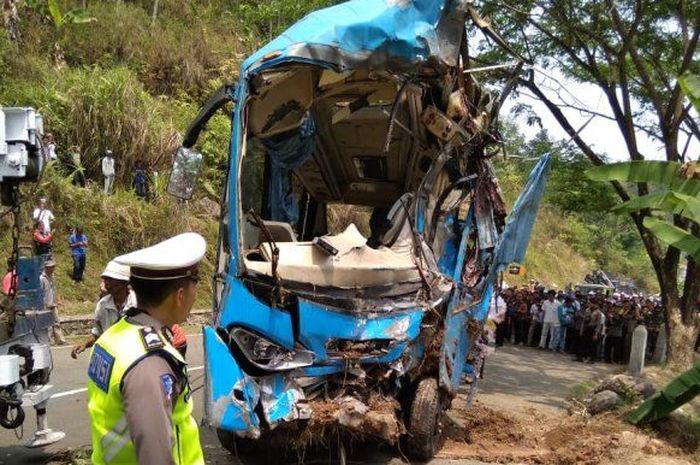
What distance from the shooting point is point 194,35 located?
74.2ft

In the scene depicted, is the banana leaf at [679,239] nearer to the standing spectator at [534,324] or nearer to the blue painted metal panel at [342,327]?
the blue painted metal panel at [342,327]

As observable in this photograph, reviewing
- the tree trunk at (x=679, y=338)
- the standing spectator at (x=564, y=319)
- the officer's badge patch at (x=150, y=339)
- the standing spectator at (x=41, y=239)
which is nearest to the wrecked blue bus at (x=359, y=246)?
the officer's badge patch at (x=150, y=339)

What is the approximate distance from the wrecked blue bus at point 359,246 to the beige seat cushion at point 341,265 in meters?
0.01

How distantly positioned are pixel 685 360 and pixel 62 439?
9.25 m

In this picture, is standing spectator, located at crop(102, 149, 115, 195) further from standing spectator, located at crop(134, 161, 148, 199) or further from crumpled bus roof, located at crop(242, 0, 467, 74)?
crumpled bus roof, located at crop(242, 0, 467, 74)

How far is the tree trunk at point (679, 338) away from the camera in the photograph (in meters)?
11.2

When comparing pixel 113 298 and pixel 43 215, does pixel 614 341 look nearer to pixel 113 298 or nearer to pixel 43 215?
pixel 43 215

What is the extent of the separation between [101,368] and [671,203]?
6.33m

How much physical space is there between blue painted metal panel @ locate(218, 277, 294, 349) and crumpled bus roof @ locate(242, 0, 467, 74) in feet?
6.20

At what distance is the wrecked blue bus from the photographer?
527cm

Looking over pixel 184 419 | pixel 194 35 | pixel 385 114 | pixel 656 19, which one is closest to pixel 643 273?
pixel 194 35

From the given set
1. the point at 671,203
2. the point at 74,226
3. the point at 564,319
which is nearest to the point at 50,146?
the point at 74,226

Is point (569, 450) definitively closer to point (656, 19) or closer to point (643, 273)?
point (656, 19)

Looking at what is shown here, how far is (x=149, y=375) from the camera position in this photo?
7.03 ft
